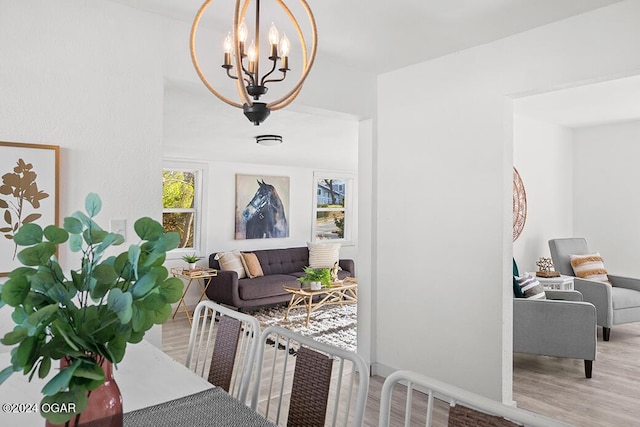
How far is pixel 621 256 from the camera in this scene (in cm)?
557

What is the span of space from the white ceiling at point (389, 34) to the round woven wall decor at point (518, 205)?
3.02 ft

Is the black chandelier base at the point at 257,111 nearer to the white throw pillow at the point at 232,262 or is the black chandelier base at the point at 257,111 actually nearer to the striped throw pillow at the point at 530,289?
the striped throw pillow at the point at 530,289

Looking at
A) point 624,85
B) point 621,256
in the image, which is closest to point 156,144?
point 624,85

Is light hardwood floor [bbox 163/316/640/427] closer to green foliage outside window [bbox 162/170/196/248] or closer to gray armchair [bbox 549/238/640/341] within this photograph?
gray armchair [bbox 549/238/640/341]

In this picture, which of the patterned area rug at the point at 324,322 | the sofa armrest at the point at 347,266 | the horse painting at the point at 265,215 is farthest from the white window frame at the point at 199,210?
the sofa armrest at the point at 347,266

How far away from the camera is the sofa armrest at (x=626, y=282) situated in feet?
16.0

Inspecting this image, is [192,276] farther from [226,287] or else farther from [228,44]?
[228,44]

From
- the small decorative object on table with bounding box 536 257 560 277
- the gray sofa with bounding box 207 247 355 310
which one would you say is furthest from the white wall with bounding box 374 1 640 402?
the gray sofa with bounding box 207 247 355 310

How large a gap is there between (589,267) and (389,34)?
12.4 feet

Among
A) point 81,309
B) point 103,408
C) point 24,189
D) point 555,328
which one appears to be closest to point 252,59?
point 81,309

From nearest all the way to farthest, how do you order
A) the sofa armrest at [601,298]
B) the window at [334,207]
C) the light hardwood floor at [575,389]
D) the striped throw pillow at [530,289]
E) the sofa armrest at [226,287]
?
the light hardwood floor at [575,389] → the striped throw pillow at [530,289] → the sofa armrest at [601,298] → the sofa armrest at [226,287] → the window at [334,207]

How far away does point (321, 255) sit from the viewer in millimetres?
6969

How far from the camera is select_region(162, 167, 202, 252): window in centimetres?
605

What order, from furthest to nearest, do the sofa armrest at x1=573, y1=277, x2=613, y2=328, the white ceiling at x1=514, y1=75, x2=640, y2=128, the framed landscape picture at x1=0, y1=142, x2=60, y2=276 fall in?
the sofa armrest at x1=573, y1=277, x2=613, y2=328, the white ceiling at x1=514, y1=75, x2=640, y2=128, the framed landscape picture at x1=0, y1=142, x2=60, y2=276
